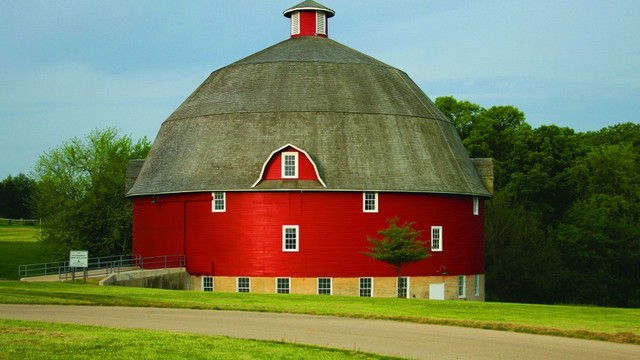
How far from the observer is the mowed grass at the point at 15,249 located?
2562 inches

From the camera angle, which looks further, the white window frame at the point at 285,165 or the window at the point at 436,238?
the window at the point at 436,238

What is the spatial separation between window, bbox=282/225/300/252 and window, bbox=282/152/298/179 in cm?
225

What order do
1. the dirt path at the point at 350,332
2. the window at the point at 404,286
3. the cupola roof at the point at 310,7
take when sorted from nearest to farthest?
the dirt path at the point at 350,332 → the window at the point at 404,286 → the cupola roof at the point at 310,7

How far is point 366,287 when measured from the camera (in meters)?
41.9

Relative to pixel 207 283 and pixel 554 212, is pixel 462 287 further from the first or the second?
pixel 554 212

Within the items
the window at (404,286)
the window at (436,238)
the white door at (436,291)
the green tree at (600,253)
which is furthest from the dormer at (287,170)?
the green tree at (600,253)

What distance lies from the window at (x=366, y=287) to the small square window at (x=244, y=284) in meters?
4.99

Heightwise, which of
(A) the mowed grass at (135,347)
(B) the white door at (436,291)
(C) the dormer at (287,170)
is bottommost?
(B) the white door at (436,291)

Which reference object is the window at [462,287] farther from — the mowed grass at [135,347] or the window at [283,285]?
the mowed grass at [135,347]

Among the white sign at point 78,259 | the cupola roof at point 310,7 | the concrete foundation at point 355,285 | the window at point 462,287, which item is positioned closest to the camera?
the white sign at point 78,259

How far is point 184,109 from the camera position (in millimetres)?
47438

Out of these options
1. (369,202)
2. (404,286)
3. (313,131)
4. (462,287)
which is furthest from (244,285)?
(462,287)

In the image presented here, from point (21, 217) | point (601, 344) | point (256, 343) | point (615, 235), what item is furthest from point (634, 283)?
point (21, 217)

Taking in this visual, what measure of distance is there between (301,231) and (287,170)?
9.02ft
